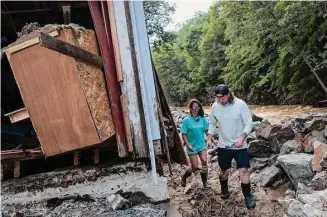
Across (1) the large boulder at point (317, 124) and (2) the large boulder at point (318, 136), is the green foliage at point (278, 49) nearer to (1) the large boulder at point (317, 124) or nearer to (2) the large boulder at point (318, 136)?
(1) the large boulder at point (317, 124)

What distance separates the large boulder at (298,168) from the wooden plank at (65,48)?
3408 millimetres

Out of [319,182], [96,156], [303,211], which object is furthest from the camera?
[319,182]

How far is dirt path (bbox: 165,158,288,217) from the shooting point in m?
4.51

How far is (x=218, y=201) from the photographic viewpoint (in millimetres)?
5020

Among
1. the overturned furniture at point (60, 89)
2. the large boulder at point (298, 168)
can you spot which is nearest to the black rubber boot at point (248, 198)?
the large boulder at point (298, 168)

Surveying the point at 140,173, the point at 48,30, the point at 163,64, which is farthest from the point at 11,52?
the point at 163,64

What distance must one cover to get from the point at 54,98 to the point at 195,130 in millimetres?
2644

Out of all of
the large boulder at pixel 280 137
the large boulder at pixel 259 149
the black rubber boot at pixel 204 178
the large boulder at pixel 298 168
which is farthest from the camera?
the large boulder at pixel 259 149

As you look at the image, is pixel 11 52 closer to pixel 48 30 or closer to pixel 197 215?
pixel 48 30

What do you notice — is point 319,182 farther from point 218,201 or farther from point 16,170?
point 16,170

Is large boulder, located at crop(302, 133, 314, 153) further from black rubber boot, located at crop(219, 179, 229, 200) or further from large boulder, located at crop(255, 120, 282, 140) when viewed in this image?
black rubber boot, located at crop(219, 179, 229, 200)

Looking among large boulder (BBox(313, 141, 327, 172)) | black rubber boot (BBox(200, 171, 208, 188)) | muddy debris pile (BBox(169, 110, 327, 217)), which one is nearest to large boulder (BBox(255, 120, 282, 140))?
muddy debris pile (BBox(169, 110, 327, 217))

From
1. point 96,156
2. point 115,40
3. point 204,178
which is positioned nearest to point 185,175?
point 204,178

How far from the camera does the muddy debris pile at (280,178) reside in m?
4.20
